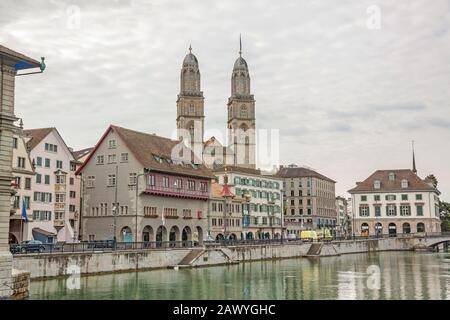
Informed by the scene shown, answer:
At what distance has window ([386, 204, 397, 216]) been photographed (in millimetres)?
129125

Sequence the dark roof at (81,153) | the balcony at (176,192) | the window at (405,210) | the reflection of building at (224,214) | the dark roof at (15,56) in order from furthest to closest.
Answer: the window at (405,210) → the dark roof at (81,153) → the reflection of building at (224,214) → the balcony at (176,192) → the dark roof at (15,56)

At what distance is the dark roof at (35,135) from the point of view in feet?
238

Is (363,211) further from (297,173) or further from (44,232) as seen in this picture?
(44,232)

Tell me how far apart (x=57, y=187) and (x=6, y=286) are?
1747 inches

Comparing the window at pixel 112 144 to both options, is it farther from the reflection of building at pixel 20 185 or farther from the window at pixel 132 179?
the reflection of building at pixel 20 185

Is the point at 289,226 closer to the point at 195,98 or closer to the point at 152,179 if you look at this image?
the point at 195,98

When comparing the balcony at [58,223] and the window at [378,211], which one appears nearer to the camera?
the balcony at [58,223]

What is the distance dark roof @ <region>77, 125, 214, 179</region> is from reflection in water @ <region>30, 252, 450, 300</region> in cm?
1906

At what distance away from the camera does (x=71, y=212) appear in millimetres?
82750

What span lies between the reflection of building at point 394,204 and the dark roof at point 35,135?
256 feet

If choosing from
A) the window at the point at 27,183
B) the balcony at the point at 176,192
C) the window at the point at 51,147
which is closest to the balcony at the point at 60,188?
the window at the point at 51,147

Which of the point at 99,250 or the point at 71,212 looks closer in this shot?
the point at 99,250

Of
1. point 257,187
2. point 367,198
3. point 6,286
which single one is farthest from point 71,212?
point 367,198

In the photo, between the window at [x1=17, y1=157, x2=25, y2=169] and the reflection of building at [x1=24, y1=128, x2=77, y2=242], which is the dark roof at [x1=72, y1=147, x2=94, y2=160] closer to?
the reflection of building at [x1=24, y1=128, x2=77, y2=242]
